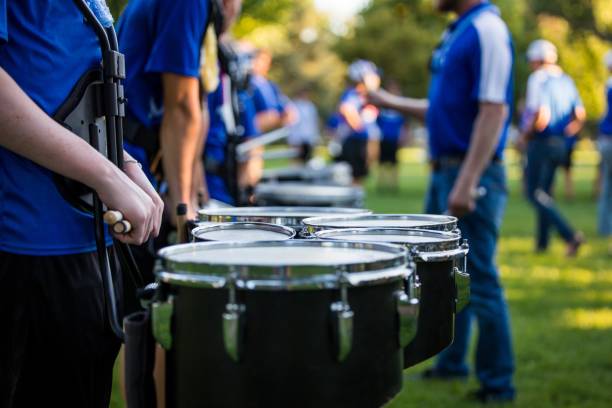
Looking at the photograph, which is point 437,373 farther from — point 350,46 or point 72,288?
Result: point 350,46

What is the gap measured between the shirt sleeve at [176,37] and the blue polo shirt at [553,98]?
8.15 m

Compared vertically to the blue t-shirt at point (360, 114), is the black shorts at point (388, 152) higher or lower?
lower

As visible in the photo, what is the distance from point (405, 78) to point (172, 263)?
4631 centimetres

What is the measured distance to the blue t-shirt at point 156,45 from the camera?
119 inches

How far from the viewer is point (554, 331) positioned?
20.4ft

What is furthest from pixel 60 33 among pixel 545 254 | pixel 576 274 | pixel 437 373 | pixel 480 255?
pixel 545 254

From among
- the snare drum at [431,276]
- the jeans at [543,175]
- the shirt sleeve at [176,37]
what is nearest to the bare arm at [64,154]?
the snare drum at [431,276]

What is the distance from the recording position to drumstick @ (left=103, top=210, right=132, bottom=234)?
1825mm

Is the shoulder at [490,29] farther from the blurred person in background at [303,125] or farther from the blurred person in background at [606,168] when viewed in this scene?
the blurred person in background at [303,125]

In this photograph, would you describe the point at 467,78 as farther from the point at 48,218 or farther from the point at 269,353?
the point at 269,353

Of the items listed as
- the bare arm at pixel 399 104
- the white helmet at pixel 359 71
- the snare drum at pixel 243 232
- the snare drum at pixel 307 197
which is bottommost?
the snare drum at pixel 243 232

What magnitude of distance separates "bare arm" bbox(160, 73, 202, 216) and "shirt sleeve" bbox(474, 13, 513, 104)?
1.73m

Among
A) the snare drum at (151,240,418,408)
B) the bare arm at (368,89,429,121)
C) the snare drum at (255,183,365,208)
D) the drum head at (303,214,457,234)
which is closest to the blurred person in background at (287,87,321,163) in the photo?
the snare drum at (255,183,365,208)

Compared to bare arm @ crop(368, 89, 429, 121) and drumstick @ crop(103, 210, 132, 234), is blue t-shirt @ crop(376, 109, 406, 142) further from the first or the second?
drumstick @ crop(103, 210, 132, 234)
